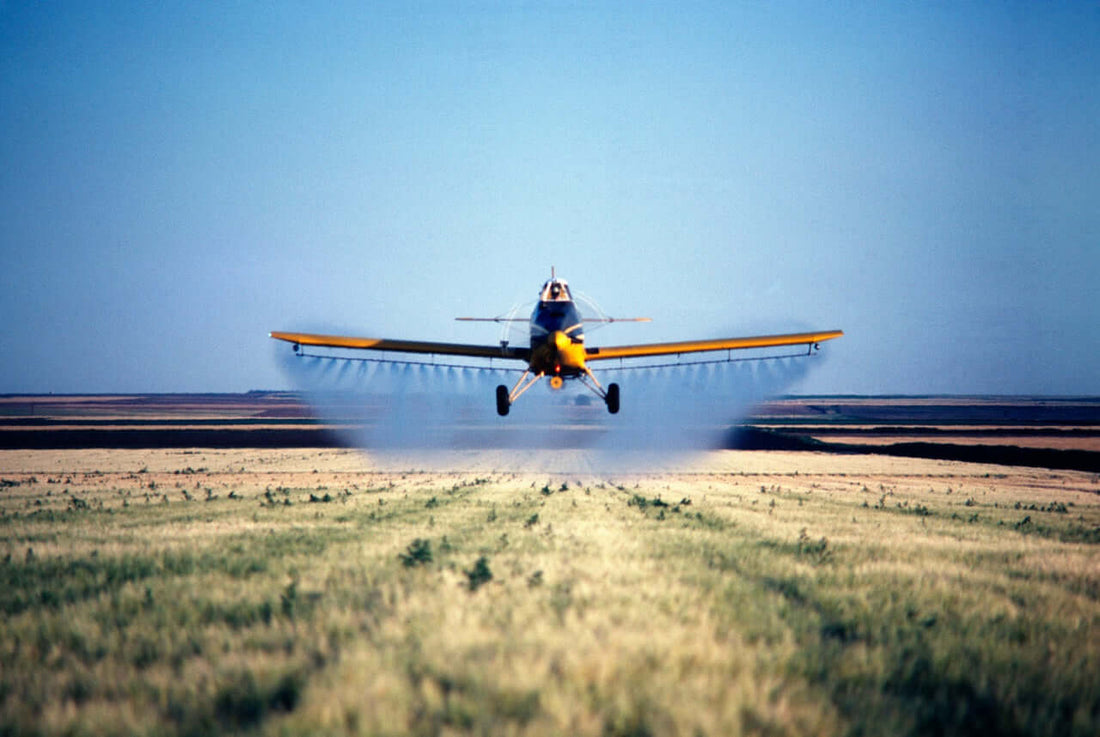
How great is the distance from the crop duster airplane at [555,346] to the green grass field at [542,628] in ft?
32.5

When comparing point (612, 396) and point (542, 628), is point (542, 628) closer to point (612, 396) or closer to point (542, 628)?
point (542, 628)

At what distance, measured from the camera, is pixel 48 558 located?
463 inches

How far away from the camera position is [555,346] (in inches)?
1023

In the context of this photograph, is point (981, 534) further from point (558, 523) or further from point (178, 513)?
point (178, 513)

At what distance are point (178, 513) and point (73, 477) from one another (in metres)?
25.7

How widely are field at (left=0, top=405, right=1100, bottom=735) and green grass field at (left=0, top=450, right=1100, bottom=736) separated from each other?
4 centimetres

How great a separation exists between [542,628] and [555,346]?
19482 millimetres

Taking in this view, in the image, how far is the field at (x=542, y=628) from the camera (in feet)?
16.4

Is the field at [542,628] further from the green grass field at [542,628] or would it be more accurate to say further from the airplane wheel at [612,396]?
the airplane wheel at [612,396]

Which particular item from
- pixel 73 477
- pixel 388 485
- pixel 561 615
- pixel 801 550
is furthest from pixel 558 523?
pixel 73 477

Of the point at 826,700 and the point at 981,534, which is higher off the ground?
the point at 826,700

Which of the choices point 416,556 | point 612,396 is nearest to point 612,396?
point 612,396

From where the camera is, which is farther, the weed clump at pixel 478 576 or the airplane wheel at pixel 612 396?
the airplane wheel at pixel 612 396

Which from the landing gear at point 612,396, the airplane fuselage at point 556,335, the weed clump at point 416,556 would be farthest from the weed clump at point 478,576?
the landing gear at point 612,396
